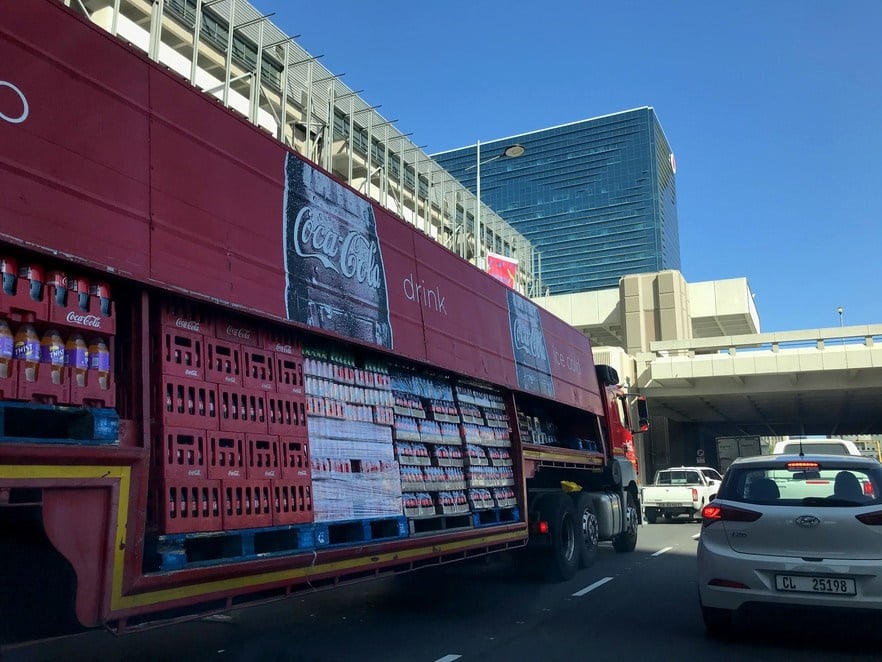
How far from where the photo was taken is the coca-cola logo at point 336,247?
5.54 metres

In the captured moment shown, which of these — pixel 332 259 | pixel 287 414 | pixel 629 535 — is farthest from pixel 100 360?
pixel 629 535

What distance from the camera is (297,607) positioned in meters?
8.28

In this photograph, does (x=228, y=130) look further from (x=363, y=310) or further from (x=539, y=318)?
(x=539, y=318)

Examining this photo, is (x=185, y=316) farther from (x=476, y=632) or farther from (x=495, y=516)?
(x=495, y=516)

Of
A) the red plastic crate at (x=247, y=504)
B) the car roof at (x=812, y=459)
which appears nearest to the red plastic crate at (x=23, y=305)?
the red plastic crate at (x=247, y=504)

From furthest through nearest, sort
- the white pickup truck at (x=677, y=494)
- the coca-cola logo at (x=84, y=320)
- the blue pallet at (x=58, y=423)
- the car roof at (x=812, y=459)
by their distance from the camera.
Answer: the white pickup truck at (x=677, y=494) → the car roof at (x=812, y=459) → the coca-cola logo at (x=84, y=320) → the blue pallet at (x=58, y=423)

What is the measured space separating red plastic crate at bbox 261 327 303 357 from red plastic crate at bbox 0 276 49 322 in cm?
162

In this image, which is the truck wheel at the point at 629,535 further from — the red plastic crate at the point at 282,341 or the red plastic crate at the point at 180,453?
the red plastic crate at the point at 180,453

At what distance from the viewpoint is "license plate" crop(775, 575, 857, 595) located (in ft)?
18.9

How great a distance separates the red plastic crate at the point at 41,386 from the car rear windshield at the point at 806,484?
17.8ft

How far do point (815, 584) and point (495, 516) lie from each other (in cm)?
340

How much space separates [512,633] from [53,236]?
5.26 meters

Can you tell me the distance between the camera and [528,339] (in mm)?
10102

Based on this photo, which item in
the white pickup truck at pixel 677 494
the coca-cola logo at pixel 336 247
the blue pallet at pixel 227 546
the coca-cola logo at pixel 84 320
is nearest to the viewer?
the coca-cola logo at pixel 84 320
